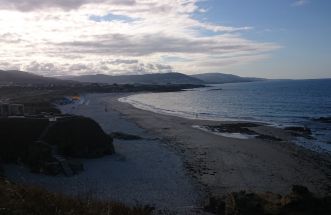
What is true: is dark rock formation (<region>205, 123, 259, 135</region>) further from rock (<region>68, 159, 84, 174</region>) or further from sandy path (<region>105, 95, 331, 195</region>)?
rock (<region>68, 159, 84, 174</region>)

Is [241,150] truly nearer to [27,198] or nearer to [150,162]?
[150,162]

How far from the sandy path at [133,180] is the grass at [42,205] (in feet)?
22.3

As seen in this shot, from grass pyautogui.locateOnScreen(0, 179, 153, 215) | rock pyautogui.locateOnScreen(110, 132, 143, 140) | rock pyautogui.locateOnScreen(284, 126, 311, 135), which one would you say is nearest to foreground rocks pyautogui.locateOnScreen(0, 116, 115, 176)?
rock pyautogui.locateOnScreen(110, 132, 143, 140)

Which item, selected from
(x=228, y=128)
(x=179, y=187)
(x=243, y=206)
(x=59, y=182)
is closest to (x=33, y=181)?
(x=59, y=182)

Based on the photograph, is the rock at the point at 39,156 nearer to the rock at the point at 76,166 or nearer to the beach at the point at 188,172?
the beach at the point at 188,172

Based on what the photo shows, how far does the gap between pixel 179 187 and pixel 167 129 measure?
23804 mm

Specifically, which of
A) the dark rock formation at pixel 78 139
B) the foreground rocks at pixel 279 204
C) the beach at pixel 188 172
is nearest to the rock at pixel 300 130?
the beach at pixel 188 172

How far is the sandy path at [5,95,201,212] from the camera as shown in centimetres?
1844

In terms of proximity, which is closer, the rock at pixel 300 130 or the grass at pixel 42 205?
the grass at pixel 42 205

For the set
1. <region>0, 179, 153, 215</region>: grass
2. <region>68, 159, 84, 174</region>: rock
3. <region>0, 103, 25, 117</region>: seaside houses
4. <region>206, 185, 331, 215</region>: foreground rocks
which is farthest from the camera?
<region>0, 103, 25, 117</region>: seaside houses

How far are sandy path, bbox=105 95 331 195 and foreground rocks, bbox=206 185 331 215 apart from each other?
13.5 ft

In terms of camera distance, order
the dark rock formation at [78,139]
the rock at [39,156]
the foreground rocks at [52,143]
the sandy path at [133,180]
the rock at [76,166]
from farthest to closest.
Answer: the dark rock formation at [78,139] → the foreground rocks at [52,143] → the rock at [76,166] → the rock at [39,156] → the sandy path at [133,180]

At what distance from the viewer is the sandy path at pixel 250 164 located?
850 inches

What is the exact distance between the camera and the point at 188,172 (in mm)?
23688
